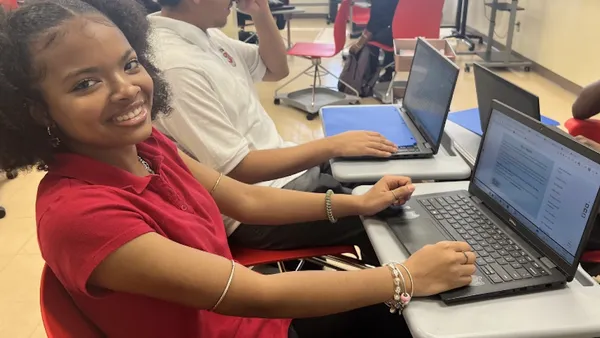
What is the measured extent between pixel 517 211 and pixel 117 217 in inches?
31.8

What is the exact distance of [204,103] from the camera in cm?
147

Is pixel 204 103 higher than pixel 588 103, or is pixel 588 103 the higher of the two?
pixel 204 103

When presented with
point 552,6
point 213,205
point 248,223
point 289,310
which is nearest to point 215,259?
point 289,310

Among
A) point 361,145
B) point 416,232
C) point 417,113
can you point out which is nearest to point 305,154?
point 361,145

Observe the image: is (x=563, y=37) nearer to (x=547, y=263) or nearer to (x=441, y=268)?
(x=547, y=263)

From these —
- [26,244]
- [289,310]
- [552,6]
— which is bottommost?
[26,244]

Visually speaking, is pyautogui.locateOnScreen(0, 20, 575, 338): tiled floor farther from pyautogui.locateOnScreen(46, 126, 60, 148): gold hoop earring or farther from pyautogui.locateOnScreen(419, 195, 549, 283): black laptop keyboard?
pyautogui.locateOnScreen(419, 195, 549, 283): black laptop keyboard

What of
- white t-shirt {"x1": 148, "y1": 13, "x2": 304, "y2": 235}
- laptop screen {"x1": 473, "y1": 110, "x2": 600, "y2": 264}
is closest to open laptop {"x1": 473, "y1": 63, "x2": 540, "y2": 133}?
laptop screen {"x1": 473, "y1": 110, "x2": 600, "y2": 264}

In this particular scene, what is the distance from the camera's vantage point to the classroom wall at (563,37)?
4289mm

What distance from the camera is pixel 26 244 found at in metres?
2.61

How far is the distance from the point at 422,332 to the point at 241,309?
1.01 ft

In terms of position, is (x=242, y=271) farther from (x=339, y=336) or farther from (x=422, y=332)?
(x=339, y=336)

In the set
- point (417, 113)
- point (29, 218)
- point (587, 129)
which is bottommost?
point (29, 218)

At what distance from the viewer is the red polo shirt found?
79 cm
